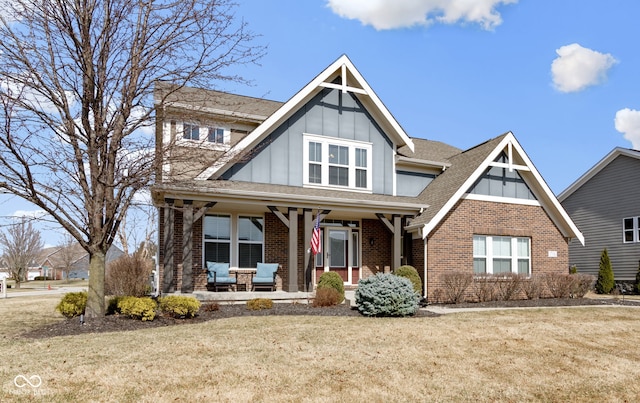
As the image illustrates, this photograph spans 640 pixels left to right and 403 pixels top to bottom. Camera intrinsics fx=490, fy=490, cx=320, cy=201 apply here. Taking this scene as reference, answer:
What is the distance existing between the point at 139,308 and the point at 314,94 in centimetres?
994

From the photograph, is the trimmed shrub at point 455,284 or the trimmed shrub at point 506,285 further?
the trimmed shrub at point 506,285

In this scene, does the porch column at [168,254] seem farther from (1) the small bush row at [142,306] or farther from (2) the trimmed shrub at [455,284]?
(2) the trimmed shrub at [455,284]

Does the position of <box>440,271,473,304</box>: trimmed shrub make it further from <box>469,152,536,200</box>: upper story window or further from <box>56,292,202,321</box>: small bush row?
<box>56,292,202,321</box>: small bush row

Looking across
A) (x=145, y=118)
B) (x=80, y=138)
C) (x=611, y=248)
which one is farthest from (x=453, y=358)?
(x=611, y=248)

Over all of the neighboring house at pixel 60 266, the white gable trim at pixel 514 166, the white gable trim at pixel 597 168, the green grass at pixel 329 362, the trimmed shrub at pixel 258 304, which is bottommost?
the neighboring house at pixel 60 266

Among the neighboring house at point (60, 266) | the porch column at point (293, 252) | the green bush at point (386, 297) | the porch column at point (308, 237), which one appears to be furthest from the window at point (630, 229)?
the neighboring house at point (60, 266)

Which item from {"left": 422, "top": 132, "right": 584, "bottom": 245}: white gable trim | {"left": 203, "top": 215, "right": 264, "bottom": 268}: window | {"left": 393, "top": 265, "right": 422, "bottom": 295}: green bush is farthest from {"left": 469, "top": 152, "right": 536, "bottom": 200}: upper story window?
{"left": 203, "top": 215, "right": 264, "bottom": 268}: window

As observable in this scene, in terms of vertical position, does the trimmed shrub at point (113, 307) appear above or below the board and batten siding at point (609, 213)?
below

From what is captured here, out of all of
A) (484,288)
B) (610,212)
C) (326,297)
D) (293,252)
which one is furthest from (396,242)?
(610,212)

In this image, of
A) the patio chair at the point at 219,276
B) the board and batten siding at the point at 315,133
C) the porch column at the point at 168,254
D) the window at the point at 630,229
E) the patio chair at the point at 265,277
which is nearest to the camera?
the porch column at the point at 168,254

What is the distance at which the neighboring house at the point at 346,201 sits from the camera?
51.5 feet

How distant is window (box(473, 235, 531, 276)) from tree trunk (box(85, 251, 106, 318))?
39.7 feet

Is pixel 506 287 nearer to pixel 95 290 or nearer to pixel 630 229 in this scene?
pixel 630 229

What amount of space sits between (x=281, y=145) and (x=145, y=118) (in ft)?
21.2
